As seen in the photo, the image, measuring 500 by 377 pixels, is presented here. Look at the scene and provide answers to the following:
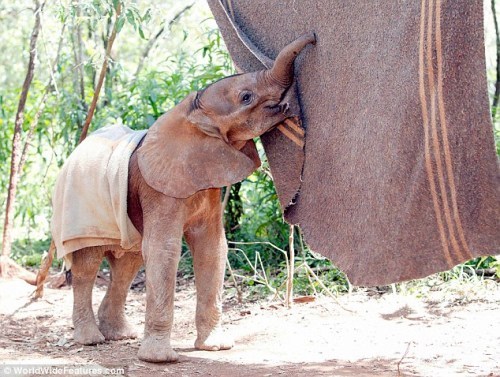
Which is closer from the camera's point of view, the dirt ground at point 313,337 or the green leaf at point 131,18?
the dirt ground at point 313,337

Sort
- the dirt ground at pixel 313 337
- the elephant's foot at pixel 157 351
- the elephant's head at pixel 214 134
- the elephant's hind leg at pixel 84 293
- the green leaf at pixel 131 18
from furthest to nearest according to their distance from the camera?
the green leaf at pixel 131 18
the elephant's hind leg at pixel 84 293
the elephant's foot at pixel 157 351
the dirt ground at pixel 313 337
the elephant's head at pixel 214 134

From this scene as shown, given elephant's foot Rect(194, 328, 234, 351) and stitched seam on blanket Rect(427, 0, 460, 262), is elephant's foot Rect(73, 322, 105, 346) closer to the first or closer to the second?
elephant's foot Rect(194, 328, 234, 351)

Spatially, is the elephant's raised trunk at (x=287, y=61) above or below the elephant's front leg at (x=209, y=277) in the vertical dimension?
above

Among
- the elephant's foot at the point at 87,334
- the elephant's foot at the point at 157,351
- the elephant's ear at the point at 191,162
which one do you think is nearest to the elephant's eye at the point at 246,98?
the elephant's ear at the point at 191,162

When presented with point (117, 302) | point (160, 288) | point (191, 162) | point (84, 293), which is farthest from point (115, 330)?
point (191, 162)

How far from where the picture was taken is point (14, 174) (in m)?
7.02

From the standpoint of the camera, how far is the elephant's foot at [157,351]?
4711 millimetres

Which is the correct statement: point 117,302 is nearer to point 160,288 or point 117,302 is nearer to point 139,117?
point 160,288

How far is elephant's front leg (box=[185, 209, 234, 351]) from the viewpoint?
5047mm

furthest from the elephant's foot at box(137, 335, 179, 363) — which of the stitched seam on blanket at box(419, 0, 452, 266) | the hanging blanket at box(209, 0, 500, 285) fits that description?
the stitched seam on blanket at box(419, 0, 452, 266)

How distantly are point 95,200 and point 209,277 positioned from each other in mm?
742

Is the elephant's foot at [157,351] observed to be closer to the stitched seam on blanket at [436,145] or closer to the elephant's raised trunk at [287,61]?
the elephant's raised trunk at [287,61]

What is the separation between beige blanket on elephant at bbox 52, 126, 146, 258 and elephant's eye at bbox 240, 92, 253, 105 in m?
0.79

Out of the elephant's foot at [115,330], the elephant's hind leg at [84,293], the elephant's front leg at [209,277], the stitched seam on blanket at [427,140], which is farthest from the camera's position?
the elephant's foot at [115,330]
